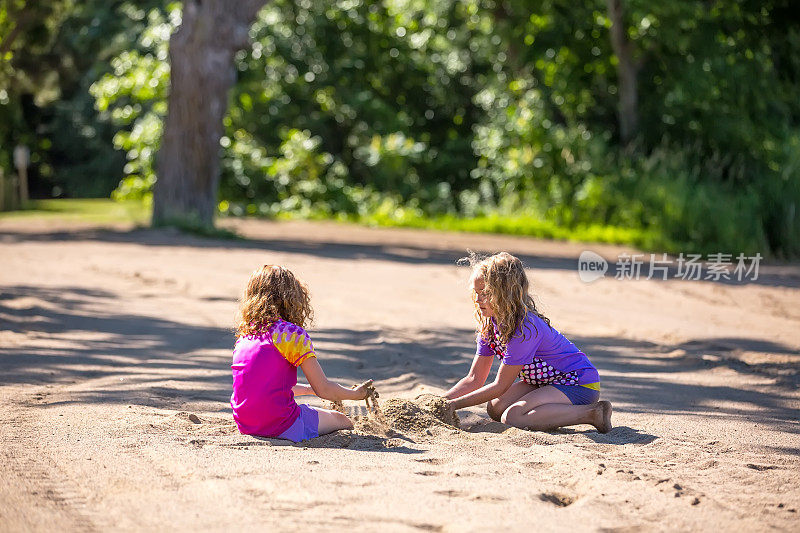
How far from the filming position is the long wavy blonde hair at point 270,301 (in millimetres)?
5074

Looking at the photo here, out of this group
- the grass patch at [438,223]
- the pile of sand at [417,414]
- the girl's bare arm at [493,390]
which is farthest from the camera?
the grass patch at [438,223]

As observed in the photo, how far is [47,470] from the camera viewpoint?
14.4 feet

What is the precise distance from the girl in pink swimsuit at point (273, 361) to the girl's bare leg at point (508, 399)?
0.94 metres

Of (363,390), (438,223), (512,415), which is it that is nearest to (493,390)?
(512,415)

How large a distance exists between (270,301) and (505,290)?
1185 millimetres

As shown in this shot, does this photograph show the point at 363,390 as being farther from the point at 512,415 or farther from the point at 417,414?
the point at 512,415

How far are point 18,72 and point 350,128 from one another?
9.14 meters

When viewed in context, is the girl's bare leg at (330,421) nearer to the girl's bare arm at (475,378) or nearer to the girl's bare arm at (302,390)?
the girl's bare arm at (302,390)

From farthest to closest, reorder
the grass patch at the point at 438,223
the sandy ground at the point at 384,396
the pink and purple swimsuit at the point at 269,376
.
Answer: the grass patch at the point at 438,223, the pink and purple swimsuit at the point at 269,376, the sandy ground at the point at 384,396

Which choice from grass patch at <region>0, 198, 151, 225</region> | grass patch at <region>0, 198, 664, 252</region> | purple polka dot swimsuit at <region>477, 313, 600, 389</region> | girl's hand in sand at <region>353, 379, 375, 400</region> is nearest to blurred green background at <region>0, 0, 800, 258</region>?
grass patch at <region>0, 198, 664, 252</region>

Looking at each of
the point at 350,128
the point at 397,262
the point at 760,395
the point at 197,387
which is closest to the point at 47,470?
the point at 197,387

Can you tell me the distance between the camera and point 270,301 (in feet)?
16.7

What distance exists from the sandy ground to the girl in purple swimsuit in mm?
142

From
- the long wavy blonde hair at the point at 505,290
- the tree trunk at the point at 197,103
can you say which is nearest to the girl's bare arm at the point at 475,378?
the long wavy blonde hair at the point at 505,290
